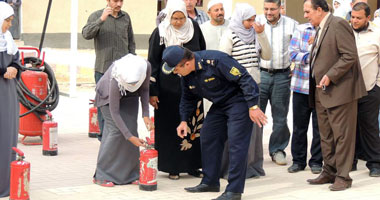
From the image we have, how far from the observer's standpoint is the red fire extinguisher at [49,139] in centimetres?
880

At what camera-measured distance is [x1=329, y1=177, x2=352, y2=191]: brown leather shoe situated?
287 inches

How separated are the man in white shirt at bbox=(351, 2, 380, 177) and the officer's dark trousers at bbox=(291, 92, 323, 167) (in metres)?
0.49

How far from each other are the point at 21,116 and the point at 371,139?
4224 millimetres

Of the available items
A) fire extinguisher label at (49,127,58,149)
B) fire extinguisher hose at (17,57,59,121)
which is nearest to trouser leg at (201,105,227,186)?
fire extinguisher label at (49,127,58,149)

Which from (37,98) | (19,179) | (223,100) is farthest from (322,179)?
(37,98)

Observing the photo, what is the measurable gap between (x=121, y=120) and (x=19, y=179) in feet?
3.80

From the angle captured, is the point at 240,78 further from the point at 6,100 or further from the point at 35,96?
the point at 35,96

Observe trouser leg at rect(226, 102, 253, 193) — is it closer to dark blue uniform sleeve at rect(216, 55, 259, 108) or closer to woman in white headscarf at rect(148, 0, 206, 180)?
dark blue uniform sleeve at rect(216, 55, 259, 108)

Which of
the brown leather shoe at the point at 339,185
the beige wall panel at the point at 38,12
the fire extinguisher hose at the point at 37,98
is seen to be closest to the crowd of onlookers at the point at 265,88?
the brown leather shoe at the point at 339,185

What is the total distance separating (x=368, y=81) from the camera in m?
8.08

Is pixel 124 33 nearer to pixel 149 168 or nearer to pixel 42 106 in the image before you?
pixel 42 106

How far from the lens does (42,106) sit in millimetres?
9703

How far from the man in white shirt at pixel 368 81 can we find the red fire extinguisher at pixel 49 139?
3.48 m

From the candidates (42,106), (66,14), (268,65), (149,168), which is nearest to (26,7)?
(66,14)
